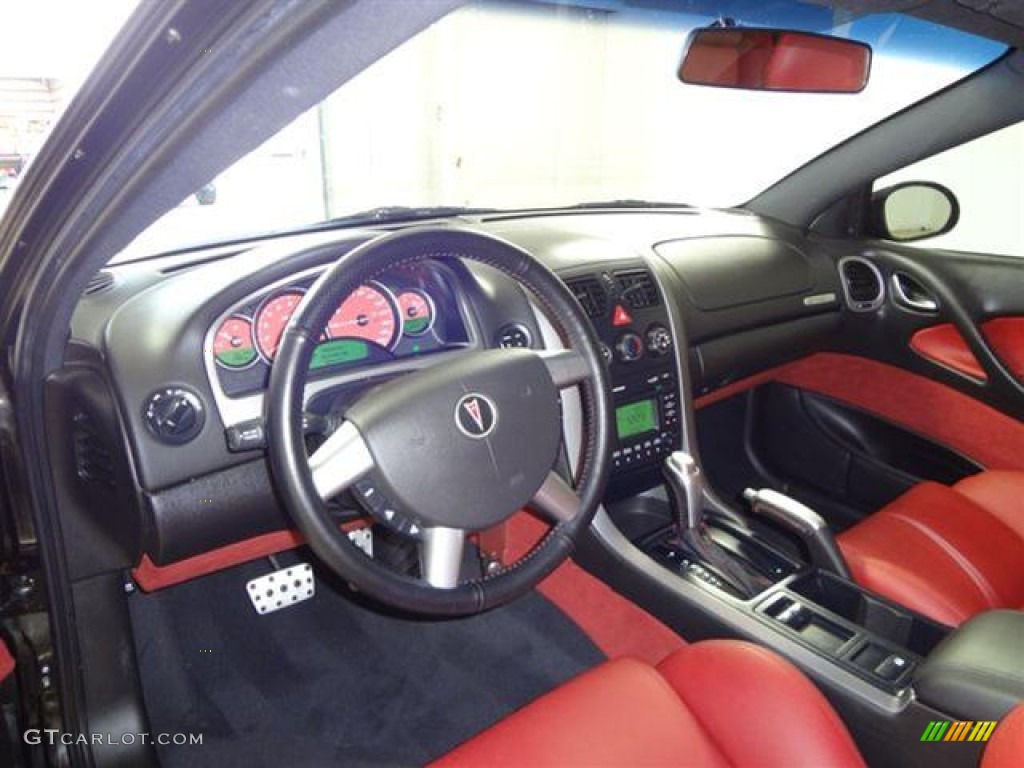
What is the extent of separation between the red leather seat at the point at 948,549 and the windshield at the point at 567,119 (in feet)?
3.53

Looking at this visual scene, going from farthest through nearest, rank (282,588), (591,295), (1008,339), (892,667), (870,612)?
(1008,339) < (282,588) < (591,295) < (870,612) < (892,667)

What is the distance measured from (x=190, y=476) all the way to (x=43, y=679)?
1.48 feet

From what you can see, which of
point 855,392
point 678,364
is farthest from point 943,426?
point 678,364

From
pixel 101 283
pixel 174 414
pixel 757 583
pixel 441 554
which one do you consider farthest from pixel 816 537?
pixel 101 283

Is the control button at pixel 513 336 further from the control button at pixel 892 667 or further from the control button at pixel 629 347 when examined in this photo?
the control button at pixel 892 667

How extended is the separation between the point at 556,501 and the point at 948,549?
101 cm

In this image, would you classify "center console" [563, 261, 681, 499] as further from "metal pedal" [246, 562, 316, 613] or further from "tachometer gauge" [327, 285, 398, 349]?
"metal pedal" [246, 562, 316, 613]

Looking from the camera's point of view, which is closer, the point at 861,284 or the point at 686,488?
the point at 686,488

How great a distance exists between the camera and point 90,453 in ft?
4.21

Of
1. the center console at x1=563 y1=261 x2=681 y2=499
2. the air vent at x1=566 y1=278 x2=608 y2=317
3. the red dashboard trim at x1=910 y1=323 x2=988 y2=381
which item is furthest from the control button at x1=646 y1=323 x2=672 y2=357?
the red dashboard trim at x1=910 y1=323 x2=988 y2=381

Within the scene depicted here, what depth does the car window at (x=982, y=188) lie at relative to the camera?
2488 millimetres

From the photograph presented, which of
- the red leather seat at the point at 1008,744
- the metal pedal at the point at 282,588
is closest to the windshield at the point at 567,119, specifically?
the metal pedal at the point at 282,588

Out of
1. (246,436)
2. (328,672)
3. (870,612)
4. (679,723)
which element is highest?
(246,436)

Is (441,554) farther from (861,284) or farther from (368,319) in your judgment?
(861,284)
